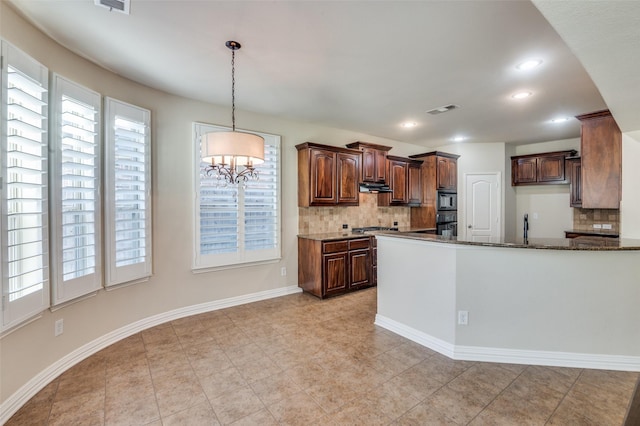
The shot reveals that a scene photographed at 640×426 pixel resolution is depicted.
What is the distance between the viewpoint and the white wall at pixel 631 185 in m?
3.23

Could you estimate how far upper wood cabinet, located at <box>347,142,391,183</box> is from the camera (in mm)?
4984

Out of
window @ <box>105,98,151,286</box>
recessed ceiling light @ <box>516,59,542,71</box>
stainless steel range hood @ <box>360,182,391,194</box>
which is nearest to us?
recessed ceiling light @ <box>516,59,542,71</box>

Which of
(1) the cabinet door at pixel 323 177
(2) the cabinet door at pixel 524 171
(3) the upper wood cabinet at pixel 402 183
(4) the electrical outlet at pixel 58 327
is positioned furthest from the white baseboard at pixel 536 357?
(2) the cabinet door at pixel 524 171

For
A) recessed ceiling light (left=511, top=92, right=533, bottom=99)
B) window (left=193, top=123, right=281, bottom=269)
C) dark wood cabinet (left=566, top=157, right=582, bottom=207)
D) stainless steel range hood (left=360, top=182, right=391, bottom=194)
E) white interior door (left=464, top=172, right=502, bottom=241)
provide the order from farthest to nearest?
white interior door (left=464, top=172, right=502, bottom=241) → dark wood cabinet (left=566, top=157, right=582, bottom=207) → stainless steel range hood (left=360, top=182, right=391, bottom=194) → window (left=193, top=123, right=281, bottom=269) → recessed ceiling light (left=511, top=92, right=533, bottom=99)

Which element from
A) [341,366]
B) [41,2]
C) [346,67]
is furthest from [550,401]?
[41,2]

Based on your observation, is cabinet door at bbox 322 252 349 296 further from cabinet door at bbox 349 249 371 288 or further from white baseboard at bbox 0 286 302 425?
white baseboard at bbox 0 286 302 425

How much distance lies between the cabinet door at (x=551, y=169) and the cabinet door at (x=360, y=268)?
13.1ft

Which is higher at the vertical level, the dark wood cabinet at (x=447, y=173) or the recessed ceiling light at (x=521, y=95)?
the recessed ceiling light at (x=521, y=95)

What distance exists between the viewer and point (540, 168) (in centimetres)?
576

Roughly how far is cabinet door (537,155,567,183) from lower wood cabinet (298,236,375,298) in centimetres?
388

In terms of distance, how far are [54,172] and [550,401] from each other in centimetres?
411

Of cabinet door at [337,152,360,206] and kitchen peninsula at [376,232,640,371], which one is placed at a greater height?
cabinet door at [337,152,360,206]

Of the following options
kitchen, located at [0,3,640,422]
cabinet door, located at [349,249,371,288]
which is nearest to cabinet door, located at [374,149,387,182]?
kitchen, located at [0,3,640,422]

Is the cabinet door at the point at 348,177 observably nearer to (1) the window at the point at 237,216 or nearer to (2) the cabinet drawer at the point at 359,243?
(2) the cabinet drawer at the point at 359,243
